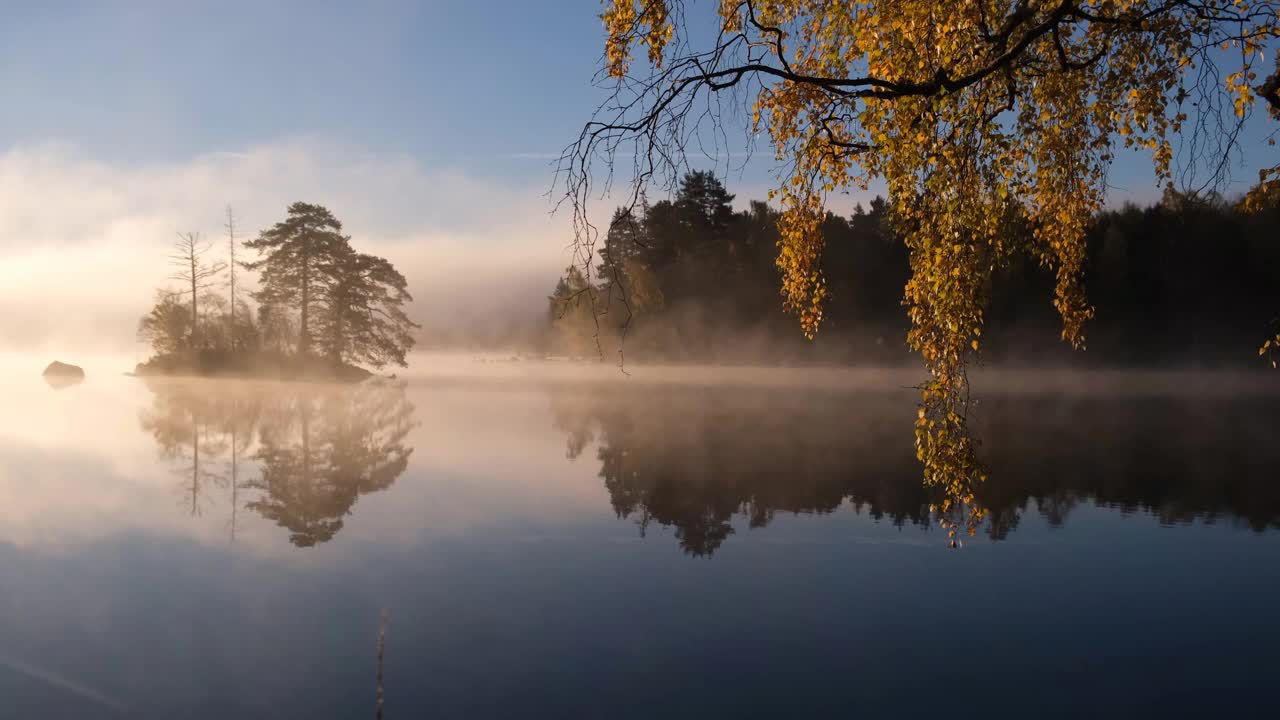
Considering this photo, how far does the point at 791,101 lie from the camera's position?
7.69 meters

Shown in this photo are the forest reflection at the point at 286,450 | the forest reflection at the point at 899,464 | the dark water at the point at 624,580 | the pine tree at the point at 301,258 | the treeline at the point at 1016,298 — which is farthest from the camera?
the treeline at the point at 1016,298

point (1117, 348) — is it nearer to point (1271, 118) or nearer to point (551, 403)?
point (551, 403)

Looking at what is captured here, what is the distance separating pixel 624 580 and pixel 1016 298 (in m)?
67.7

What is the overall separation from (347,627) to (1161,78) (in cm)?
1005

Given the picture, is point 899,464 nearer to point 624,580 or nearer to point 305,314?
point 624,580

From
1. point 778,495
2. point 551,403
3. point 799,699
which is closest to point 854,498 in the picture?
point 778,495

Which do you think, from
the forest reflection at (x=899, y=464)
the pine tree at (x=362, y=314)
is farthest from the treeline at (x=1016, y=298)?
the forest reflection at (x=899, y=464)

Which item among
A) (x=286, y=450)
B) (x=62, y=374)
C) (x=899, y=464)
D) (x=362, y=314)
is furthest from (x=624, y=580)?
(x=62, y=374)

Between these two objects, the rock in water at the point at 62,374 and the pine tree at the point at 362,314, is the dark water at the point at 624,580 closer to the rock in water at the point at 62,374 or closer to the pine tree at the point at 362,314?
the pine tree at the point at 362,314

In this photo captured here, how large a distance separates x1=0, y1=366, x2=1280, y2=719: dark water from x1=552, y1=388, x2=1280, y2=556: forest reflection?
0.52ft

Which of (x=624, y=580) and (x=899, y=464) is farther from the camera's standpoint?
(x=899, y=464)

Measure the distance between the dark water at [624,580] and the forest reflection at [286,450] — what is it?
0.16 m

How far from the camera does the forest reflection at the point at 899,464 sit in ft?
52.2

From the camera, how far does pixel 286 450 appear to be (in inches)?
910
